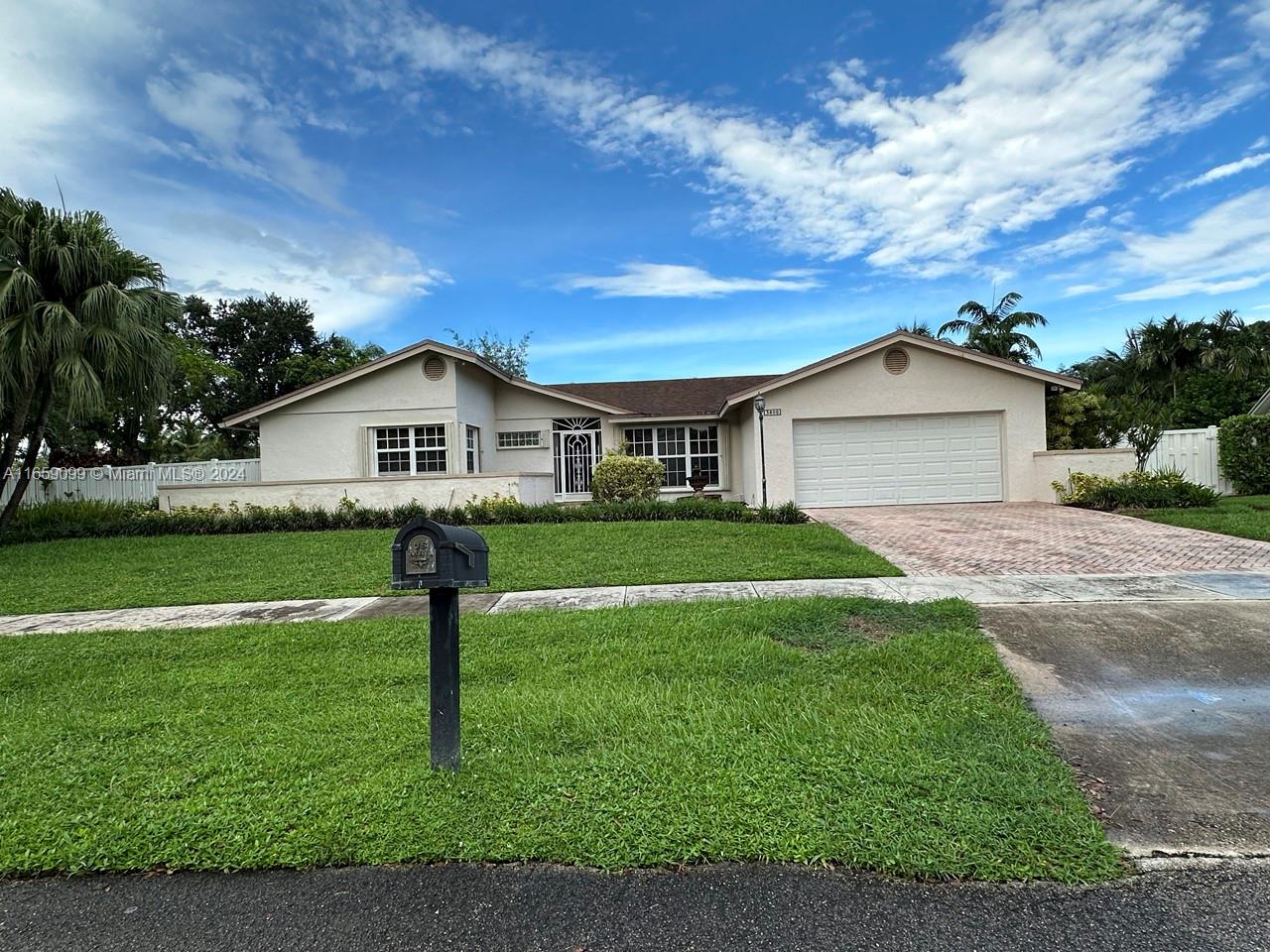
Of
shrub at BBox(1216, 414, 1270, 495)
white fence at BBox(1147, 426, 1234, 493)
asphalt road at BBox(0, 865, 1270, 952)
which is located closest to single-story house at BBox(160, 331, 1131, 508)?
white fence at BBox(1147, 426, 1234, 493)

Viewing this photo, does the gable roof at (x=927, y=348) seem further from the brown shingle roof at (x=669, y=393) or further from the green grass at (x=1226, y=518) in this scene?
the brown shingle roof at (x=669, y=393)

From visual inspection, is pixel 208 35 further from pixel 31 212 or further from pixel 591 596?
pixel 591 596

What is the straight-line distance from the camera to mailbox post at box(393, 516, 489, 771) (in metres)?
3.06

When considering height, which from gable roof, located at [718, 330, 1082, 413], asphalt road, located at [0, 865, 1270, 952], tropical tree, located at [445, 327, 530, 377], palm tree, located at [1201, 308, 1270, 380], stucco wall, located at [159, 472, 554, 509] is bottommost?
asphalt road, located at [0, 865, 1270, 952]

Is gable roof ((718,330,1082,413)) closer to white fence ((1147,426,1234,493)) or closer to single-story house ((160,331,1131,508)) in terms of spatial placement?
single-story house ((160,331,1131,508))

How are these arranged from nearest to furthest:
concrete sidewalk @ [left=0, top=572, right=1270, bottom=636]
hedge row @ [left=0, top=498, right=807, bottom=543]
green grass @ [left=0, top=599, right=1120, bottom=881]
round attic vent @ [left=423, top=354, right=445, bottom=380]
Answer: green grass @ [left=0, top=599, right=1120, bottom=881], concrete sidewalk @ [left=0, top=572, right=1270, bottom=636], hedge row @ [left=0, top=498, right=807, bottom=543], round attic vent @ [left=423, top=354, right=445, bottom=380]

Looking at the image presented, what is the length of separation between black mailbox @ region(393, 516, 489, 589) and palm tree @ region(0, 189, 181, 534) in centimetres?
1362

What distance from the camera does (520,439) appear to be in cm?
2106

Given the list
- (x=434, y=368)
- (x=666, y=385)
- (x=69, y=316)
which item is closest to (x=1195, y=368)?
(x=666, y=385)

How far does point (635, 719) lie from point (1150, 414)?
1978cm

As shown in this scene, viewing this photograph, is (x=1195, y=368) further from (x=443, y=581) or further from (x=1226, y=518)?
(x=443, y=581)

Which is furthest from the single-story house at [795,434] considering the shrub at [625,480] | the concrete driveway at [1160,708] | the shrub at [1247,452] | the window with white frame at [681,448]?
the concrete driveway at [1160,708]

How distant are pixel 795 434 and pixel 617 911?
15.5 m

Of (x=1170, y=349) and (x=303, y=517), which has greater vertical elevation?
(x=1170, y=349)
